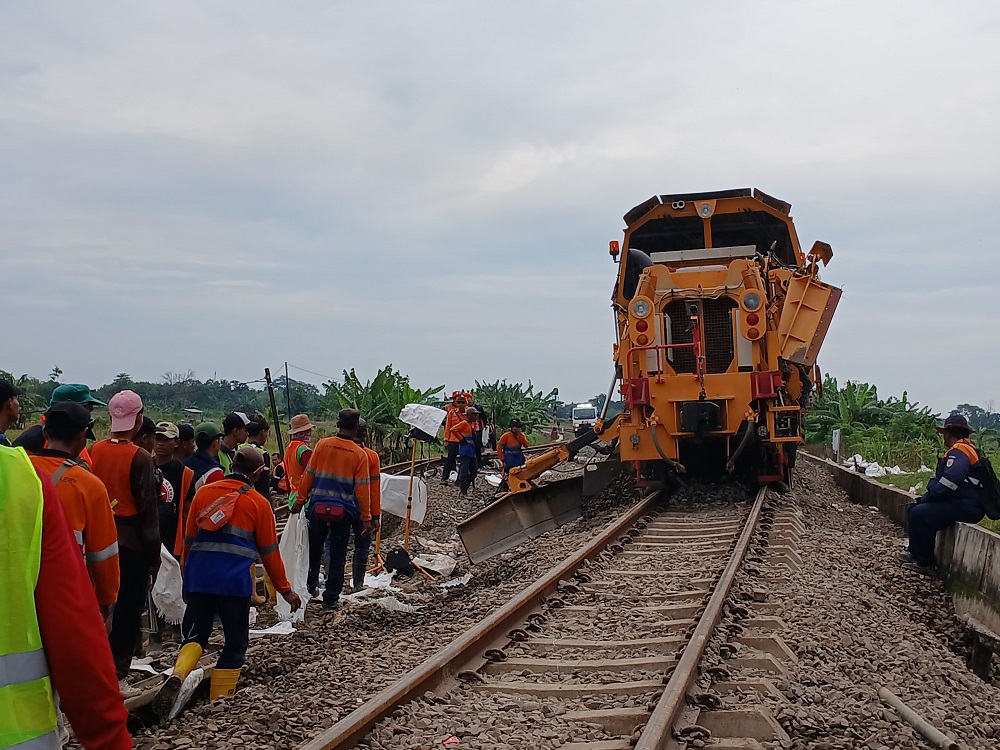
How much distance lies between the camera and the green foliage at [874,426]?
17.9 m

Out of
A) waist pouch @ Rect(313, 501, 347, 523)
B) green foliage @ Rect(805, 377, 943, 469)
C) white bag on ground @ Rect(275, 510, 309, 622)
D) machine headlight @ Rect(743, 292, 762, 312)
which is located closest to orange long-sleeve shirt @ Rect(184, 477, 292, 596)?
waist pouch @ Rect(313, 501, 347, 523)

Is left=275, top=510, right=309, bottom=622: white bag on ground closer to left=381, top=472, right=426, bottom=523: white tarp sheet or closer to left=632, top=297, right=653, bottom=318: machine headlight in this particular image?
left=381, top=472, right=426, bottom=523: white tarp sheet

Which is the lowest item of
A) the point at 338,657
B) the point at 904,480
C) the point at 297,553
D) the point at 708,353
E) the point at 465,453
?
the point at 338,657

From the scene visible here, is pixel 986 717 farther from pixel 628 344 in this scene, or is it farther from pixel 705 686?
pixel 628 344

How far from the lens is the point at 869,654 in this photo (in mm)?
5762

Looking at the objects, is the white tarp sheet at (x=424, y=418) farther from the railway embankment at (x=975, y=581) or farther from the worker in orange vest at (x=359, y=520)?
the railway embankment at (x=975, y=581)

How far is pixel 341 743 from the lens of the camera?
3947 mm

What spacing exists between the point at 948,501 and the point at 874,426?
1495cm

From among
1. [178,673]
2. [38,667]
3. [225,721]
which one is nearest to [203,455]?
[178,673]

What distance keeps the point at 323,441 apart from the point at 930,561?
5.58 metres

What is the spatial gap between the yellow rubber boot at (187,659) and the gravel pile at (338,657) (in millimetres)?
207

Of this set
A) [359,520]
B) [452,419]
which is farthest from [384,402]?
[359,520]

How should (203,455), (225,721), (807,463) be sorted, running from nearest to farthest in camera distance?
(225,721), (203,455), (807,463)

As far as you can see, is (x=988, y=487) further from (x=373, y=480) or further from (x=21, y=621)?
(x=21, y=621)
